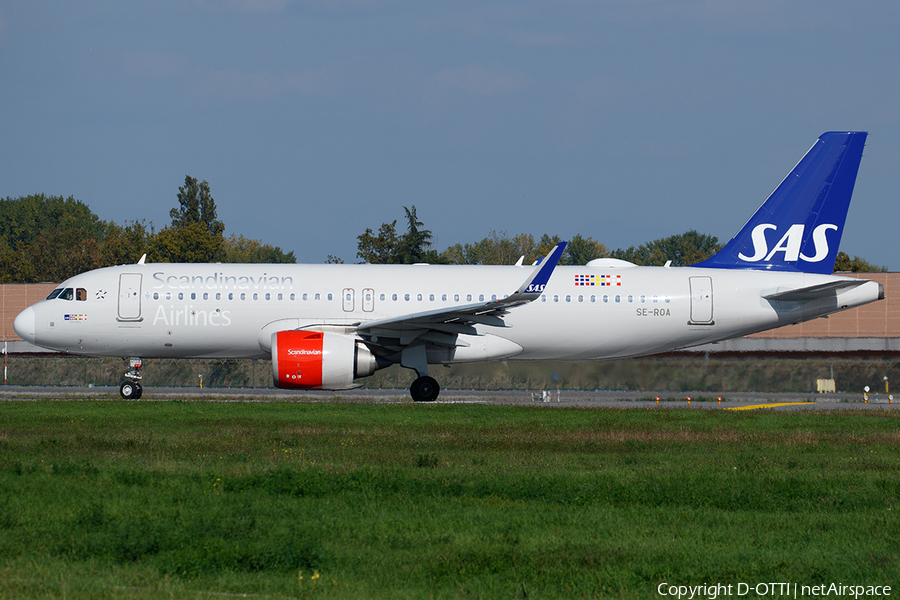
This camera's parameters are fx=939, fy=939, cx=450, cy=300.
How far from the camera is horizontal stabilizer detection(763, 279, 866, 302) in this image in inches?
1019

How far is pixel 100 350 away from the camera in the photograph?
26703 mm

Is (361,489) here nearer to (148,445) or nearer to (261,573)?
(261,573)

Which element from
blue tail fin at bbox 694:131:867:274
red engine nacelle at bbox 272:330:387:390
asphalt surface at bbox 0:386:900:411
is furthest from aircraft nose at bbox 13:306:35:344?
blue tail fin at bbox 694:131:867:274

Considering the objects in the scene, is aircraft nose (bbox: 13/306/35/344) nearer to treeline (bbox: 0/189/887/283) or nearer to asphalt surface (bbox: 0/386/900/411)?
asphalt surface (bbox: 0/386/900/411)

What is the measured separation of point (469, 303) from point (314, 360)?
16.7ft

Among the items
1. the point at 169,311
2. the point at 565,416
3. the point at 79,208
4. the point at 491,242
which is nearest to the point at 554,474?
the point at 565,416

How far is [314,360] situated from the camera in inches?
945

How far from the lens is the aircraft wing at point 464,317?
2383 cm

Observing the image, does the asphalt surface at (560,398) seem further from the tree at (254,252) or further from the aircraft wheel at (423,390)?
the tree at (254,252)

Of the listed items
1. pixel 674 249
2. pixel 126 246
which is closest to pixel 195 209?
pixel 126 246

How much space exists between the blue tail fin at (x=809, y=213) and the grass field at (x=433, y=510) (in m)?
10.9

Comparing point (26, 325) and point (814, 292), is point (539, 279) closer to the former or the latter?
point (814, 292)

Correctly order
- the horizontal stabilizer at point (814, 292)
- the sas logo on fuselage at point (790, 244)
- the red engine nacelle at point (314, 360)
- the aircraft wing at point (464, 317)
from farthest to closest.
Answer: the sas logo on fuselage at point (790, 244) < the horizontal stabilizer at point (814, 292) < the red engine nacelle at point (314, 360) < the aircraft wing at point (464, 317)

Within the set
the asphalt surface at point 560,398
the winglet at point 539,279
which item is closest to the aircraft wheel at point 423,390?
the asphalt surface at point 560,398
